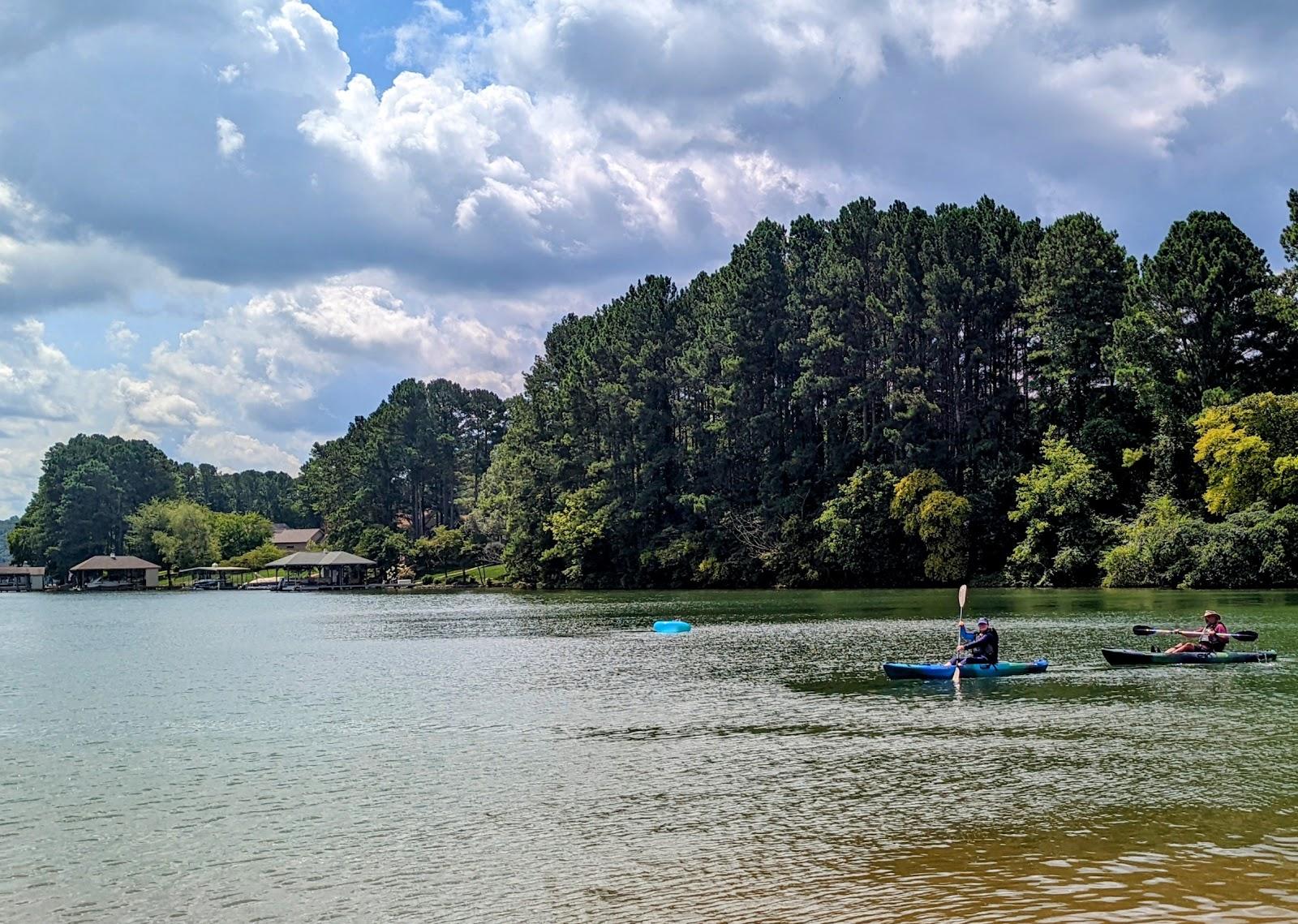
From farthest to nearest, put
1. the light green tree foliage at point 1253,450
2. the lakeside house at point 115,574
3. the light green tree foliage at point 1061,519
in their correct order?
the lakeside house at point 115,574
the light green tree foliage at point 1061,519
the light green tree foliage at point 1253,450

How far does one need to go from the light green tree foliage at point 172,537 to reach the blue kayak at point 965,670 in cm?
15041

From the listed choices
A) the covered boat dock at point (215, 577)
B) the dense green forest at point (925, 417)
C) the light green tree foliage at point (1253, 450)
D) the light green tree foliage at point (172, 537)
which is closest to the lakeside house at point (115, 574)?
→ the light green tree foliage at point (172, 537)

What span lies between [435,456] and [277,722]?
457 ft

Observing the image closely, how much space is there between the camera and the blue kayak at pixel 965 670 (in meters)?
29.7

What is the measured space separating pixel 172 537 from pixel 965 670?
15255cm

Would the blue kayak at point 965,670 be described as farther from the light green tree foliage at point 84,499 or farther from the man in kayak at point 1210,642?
the light green tree foliage at point 84,499

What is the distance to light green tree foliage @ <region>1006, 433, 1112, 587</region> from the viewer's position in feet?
238

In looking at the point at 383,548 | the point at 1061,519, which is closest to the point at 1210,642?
the point at 1061,519

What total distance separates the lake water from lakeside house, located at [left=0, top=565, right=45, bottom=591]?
507ft

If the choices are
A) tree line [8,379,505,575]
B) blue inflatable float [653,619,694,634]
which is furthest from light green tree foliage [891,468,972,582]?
tree line [8,379,505,575]

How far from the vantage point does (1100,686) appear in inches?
1115

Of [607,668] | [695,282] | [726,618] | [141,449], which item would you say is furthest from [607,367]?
[141,449]

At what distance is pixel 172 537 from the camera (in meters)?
162

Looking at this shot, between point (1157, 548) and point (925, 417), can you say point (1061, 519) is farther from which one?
point (925, 417)
